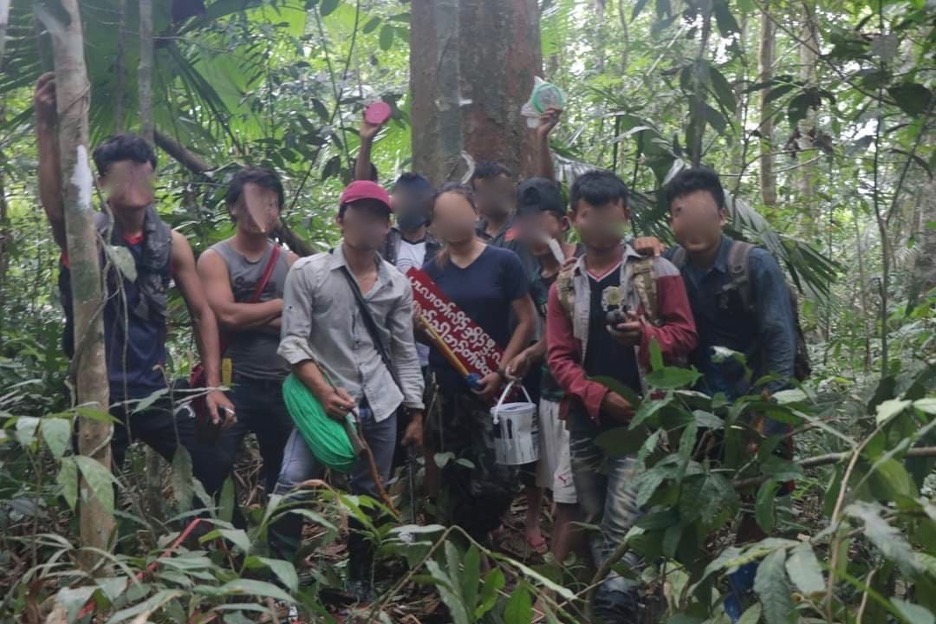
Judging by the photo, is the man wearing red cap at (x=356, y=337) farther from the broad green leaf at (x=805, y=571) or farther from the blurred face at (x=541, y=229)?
the broad green leaf at (x=805, y=571)

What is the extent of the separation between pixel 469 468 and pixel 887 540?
3.00 meters

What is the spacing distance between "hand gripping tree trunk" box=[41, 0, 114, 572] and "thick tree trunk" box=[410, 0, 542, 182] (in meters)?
3.04

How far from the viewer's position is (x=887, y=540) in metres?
1.95

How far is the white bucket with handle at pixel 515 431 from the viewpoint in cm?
462

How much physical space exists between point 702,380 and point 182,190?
410 cm

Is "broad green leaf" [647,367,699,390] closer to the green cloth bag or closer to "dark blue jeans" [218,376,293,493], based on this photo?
the green cloth bag

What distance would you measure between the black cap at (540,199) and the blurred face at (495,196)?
554 mm

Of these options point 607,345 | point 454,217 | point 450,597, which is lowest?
point 450,597

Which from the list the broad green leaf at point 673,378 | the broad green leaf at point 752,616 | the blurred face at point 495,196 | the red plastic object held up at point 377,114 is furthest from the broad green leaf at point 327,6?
the broad green leaf at point 752,616

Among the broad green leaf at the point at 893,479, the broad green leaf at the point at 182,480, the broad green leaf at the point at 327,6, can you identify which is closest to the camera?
the broad green leaf at the point at 893,479

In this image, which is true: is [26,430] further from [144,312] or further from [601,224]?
[601,224]

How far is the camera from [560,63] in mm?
13125

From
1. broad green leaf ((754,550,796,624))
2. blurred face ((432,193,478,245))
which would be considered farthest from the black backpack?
broad green leaf ((754,550,796,624))

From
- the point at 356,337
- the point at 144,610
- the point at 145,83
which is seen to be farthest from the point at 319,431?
the point at 145,83
